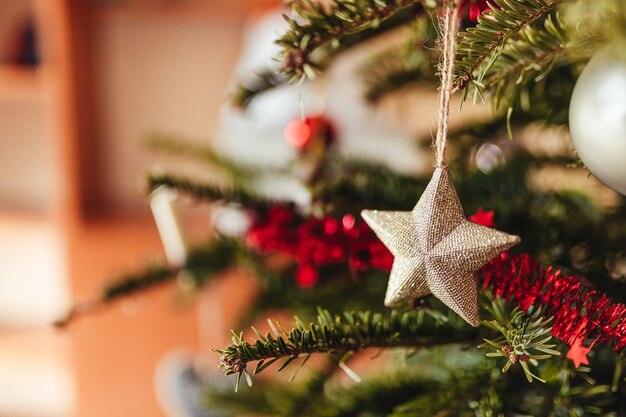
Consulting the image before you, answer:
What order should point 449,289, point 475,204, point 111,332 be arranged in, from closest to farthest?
point 449,289, point 475,204, point 111,332

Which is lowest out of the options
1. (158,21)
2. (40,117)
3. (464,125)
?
(464,125)

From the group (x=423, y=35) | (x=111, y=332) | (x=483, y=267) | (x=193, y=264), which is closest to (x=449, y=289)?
(x=483, y=267)

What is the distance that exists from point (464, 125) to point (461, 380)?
0.65ft

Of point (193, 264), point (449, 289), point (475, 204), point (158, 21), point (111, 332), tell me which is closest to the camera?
point (449, 289)

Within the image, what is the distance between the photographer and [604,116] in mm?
218

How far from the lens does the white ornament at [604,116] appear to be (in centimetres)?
21

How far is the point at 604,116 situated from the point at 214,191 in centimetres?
23

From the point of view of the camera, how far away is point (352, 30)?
0.84 feet

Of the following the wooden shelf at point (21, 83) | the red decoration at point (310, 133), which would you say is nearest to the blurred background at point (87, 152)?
the wooden shelf at point (21, 83)

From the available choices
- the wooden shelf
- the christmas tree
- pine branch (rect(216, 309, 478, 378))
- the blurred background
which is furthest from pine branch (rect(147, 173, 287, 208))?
the wooden shelf

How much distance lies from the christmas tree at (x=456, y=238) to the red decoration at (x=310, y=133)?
0.26 ft

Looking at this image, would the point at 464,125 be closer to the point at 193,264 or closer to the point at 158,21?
the point at 193,264

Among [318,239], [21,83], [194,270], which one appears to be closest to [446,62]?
[318,239]

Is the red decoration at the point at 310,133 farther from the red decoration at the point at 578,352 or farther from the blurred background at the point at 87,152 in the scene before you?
the blurred background at the point at 87,152
